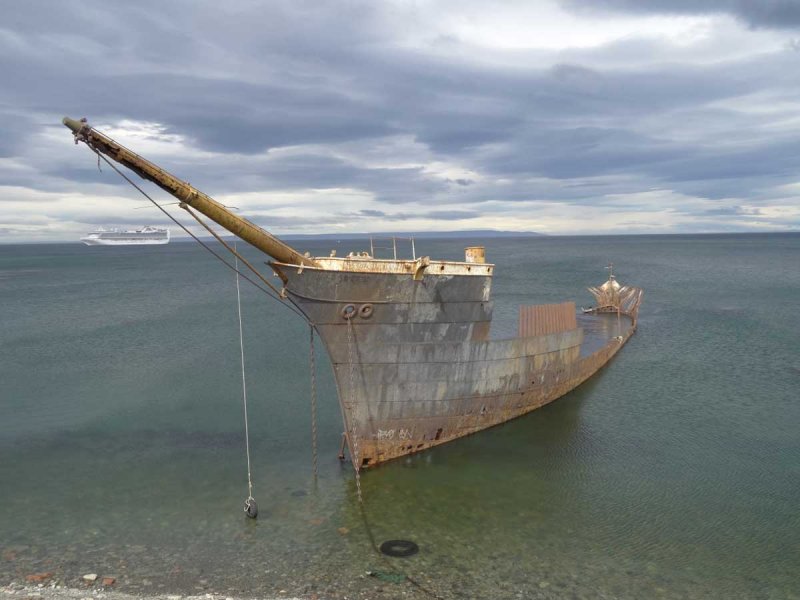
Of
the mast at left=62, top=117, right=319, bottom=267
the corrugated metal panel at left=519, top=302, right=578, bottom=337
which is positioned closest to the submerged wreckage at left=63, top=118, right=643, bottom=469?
the mast at left=62, top=117, right=319, bottom=267

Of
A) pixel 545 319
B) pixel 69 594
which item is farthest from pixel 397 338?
pixel 69 594

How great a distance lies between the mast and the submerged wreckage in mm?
32

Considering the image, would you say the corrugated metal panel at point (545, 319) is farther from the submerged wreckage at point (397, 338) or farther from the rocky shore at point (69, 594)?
the rocky shore at point (69, 594)

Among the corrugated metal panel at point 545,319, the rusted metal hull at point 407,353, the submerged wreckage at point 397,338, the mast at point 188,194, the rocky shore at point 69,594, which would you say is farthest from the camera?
the corrugated metal panel at point 545,319

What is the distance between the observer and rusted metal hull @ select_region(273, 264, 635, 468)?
19.3m

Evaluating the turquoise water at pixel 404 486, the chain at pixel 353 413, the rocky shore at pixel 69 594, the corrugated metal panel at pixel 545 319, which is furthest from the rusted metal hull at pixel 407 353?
the rocky shore at pixel 69 594

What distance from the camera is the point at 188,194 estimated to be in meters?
16.5

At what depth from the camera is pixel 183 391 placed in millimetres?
31719

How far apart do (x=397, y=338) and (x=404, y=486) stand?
534 centimetres

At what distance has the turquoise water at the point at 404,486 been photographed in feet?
49.0

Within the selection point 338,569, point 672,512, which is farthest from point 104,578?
point 672,512

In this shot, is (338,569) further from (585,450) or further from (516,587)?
(585,450)

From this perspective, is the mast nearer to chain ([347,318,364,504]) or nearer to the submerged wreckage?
the submerged wreckage

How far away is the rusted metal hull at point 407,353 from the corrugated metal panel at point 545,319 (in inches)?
103
